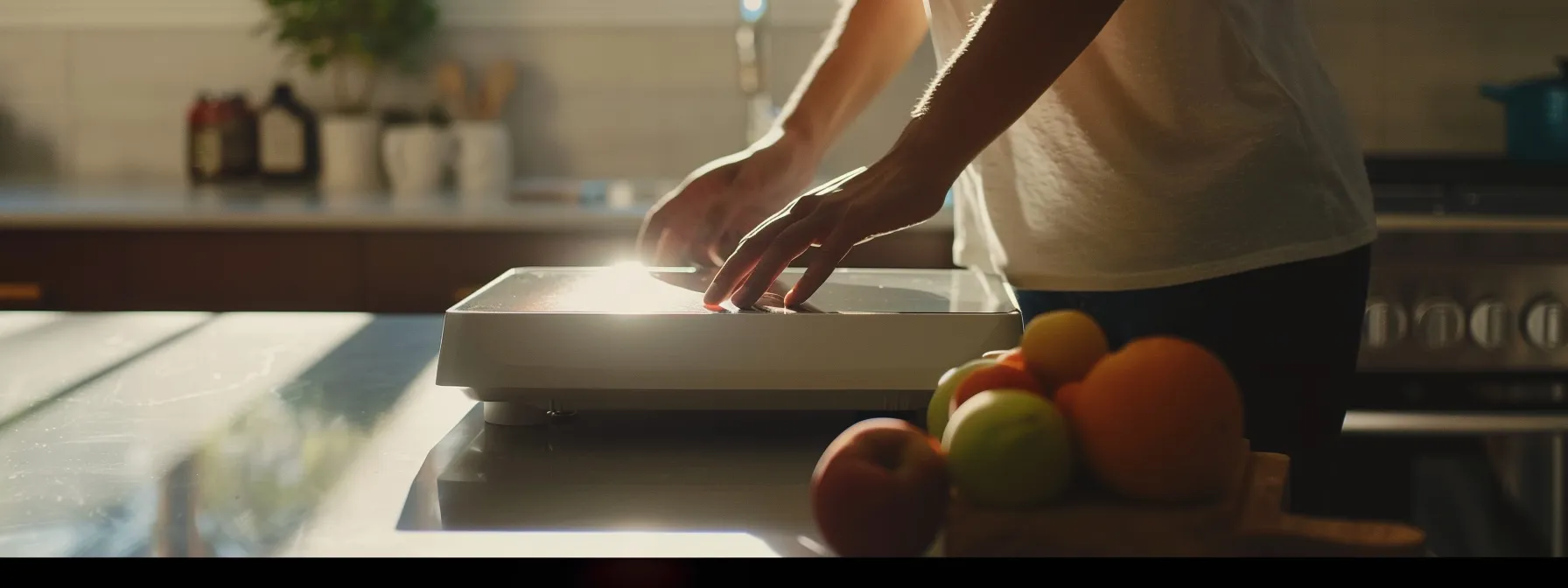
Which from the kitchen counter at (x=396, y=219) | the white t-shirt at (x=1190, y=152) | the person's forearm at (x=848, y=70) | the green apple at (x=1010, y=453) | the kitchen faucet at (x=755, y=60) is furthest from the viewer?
the kitchen faucet at (x=755, y=60)

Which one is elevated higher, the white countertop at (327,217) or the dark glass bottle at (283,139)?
the dark glass bottle at (283,139)

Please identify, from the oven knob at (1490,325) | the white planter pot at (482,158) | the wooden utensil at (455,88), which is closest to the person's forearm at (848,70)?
the oven knob at (1490,325)

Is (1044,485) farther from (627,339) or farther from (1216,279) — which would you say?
(1216,279)

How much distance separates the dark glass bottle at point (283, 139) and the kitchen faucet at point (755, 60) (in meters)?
0.75

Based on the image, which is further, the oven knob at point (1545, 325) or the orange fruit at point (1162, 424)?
the oven knob at point (1545, 325)

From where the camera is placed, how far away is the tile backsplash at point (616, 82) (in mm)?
2475

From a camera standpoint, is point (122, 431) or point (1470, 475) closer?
point (122, 431)

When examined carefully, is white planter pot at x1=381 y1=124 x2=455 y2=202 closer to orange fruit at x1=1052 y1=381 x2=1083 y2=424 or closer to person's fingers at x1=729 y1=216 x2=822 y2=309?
person's fingers at x1=729 y1=216 x2=822 y2=309

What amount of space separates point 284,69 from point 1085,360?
2.25 m

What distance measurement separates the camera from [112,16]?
2.57 metres

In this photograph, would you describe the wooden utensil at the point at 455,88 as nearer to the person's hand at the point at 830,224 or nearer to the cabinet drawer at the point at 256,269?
the cabinet drawer at the point at 256,269

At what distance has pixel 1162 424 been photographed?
0.54 meters

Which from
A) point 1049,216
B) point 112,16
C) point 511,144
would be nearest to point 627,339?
point 1049,216

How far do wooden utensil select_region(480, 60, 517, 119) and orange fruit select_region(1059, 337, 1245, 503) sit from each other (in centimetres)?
203
